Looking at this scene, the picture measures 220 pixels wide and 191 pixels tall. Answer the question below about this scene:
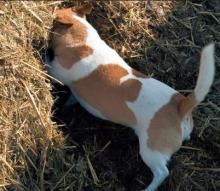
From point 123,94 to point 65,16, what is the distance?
930 mm

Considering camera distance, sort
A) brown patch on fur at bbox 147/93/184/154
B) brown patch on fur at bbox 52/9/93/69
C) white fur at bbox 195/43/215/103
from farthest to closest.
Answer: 1. brown patch on fur at bbox 52/9/93/69
2. brown patch on fur at bbox 147/93/184/154
3. white fur at bbox 195/43/215/103

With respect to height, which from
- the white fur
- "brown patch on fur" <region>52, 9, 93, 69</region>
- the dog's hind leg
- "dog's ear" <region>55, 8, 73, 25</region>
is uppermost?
the white fur

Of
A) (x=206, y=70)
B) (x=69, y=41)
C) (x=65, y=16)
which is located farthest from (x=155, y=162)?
(x=65, y=16)

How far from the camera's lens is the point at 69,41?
14.2 ft

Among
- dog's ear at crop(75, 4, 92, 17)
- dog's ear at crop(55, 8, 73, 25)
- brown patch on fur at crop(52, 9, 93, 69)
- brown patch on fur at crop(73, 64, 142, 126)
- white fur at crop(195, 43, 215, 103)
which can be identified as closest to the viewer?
white fur at crop(195, 43, 215, 103)

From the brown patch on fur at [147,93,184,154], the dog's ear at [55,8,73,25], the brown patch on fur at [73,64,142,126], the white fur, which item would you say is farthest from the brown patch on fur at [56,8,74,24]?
the white fur

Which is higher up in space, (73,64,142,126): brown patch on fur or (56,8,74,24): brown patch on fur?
(56,8,74,24): brown patch on fur

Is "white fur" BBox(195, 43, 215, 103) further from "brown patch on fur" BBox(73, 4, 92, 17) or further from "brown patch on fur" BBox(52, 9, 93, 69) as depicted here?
"brown patch on fur" BBox(73, 4, 92, 17)

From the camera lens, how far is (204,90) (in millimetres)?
3693

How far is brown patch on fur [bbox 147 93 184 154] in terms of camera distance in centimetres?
392

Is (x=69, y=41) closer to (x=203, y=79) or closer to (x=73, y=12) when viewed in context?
(x=73, y=12)

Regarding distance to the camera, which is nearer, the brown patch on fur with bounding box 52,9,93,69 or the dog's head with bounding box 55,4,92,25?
the brown patch on fur with bounding box 52,9,93,69

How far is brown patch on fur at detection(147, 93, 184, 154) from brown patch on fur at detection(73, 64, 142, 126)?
0.65ft

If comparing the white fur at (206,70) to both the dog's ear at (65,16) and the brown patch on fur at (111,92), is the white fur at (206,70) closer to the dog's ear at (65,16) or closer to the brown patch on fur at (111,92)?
the brown patch on fur at (111,92)
